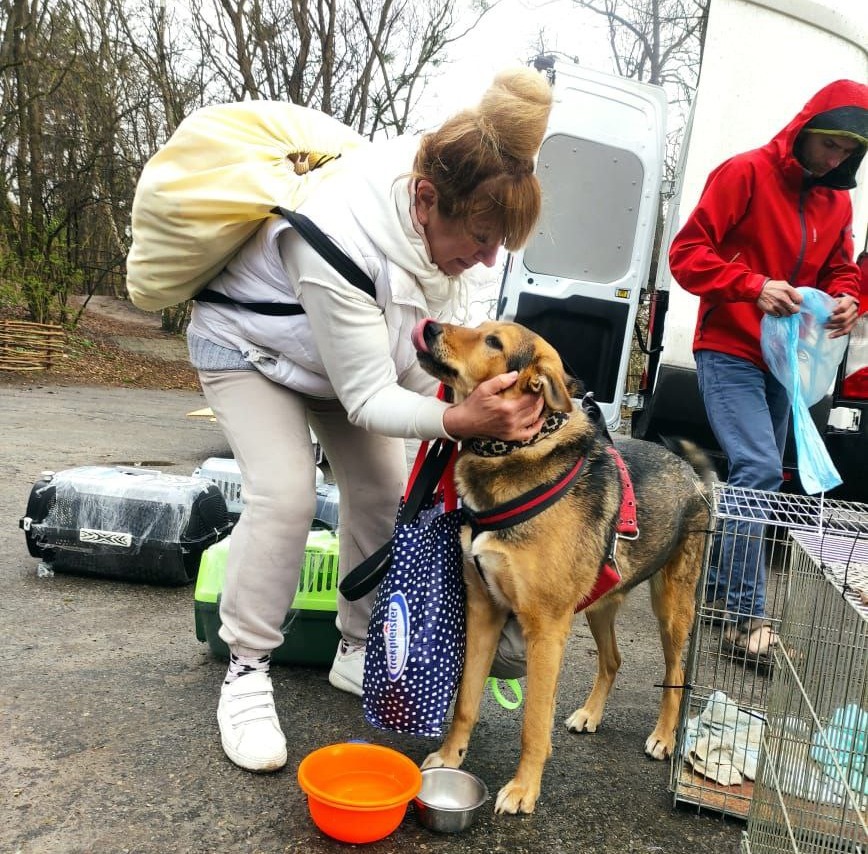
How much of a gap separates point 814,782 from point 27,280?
15.6 metres

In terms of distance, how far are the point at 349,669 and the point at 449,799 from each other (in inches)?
30.6

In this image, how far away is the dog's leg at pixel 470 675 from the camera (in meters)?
2.45

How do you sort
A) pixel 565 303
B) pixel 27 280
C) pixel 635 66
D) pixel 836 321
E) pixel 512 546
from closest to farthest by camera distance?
pixel 512 546
pixel 836 321
pixel 565 303
pixel 27 280
pixel 635 66

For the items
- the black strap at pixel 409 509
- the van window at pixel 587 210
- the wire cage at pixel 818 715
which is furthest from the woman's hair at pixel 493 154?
the van window at pixel 587 210

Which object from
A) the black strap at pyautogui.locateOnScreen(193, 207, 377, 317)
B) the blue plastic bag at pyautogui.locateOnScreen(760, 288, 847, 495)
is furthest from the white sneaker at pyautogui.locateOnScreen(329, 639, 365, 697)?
the blue plastic bag at pyautogui.locateOnScreen(760, 288, 847, 495)

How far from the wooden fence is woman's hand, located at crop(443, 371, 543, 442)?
514 inches

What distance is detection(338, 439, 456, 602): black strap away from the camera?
2.43 metres

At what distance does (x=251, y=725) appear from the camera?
2.44 m

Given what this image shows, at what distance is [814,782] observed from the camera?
1.69 meters

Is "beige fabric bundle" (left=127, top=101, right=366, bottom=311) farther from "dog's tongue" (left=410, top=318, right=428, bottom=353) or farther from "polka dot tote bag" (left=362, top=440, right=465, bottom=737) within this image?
"polka dot tote bag" (left=362, top=440, right=465, bottom=737)

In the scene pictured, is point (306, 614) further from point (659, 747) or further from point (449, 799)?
point (659, 747)

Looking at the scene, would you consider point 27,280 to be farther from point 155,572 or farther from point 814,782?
point 814,782

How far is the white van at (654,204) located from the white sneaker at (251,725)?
3.37m

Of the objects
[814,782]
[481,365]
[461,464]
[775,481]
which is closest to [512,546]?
[461,464]
